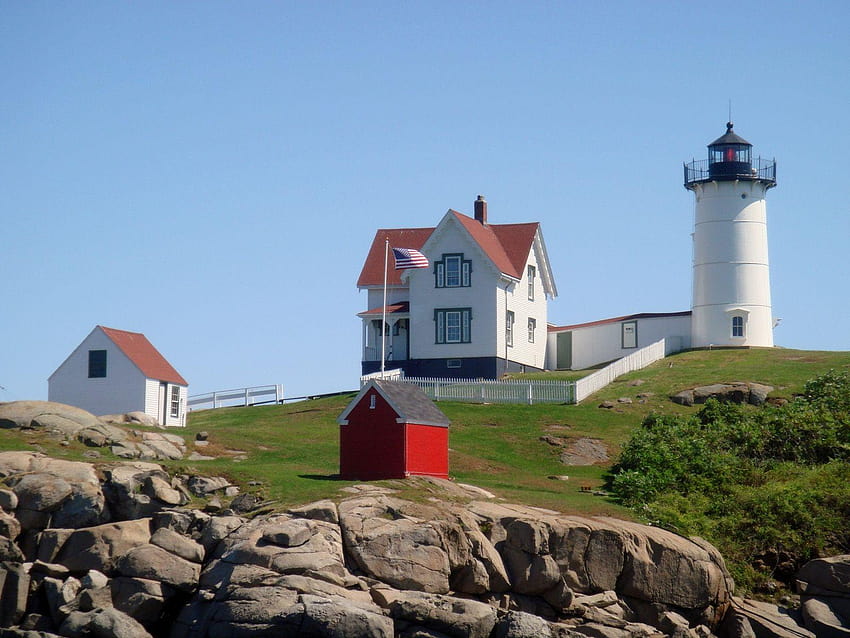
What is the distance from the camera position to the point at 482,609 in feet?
84.4

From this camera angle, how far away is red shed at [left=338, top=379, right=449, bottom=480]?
109ft

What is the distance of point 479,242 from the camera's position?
55.9m

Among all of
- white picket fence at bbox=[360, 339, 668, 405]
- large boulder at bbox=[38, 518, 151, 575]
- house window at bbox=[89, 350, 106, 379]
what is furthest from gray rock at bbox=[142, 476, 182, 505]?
white picket fence at bbox=[360, 339, 668, 405]

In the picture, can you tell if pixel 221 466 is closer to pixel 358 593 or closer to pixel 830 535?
pixel 358 593

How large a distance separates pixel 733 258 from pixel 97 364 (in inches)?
1210

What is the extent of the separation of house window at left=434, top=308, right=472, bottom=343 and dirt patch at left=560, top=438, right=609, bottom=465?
563 inches

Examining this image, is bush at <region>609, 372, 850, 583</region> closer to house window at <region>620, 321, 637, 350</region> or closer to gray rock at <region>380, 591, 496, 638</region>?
gray rock at <region>380, 591, 496, 638</region>

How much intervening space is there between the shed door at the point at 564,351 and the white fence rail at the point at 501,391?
11598 millimetres

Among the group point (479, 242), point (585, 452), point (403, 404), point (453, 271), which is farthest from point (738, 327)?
point (403, 404)

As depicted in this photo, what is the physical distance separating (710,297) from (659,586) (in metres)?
32.4

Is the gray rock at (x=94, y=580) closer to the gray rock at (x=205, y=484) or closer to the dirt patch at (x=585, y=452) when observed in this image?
the gray rock at (x=205, y=484)

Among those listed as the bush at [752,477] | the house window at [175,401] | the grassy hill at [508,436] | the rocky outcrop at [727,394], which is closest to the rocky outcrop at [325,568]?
the grassy hill at [508,436]

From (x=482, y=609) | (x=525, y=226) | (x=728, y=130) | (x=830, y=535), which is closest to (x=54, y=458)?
(x=482, y=609)

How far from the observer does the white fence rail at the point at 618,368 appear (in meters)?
49.5
